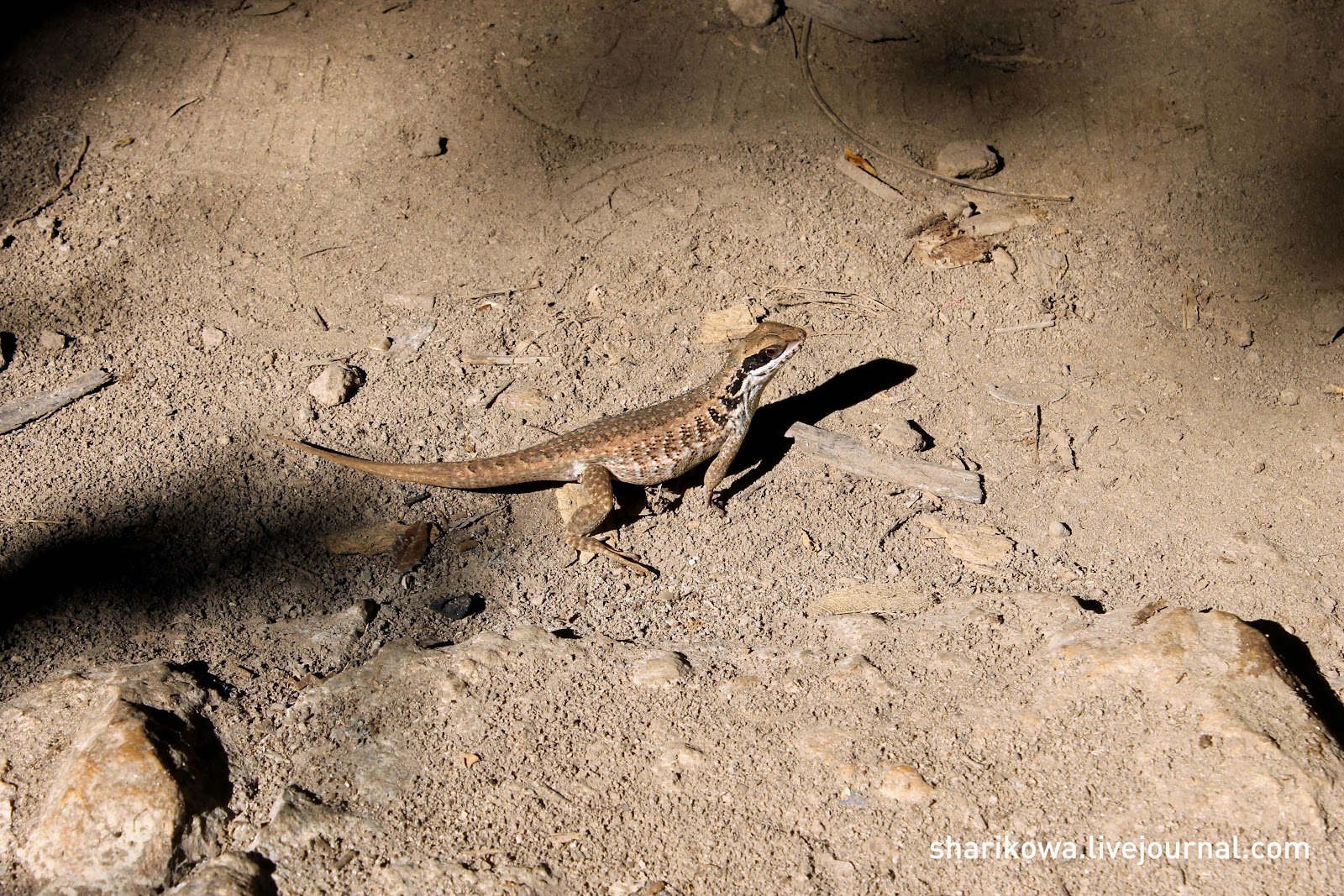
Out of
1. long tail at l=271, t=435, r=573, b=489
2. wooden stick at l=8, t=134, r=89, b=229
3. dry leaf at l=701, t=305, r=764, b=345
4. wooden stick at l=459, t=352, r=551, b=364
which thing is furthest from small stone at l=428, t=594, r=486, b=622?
wooden stick at l=8, t=134, r=89, b=229

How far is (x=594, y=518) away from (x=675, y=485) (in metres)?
0.66

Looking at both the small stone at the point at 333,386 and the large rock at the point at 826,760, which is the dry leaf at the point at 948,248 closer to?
the large rock at the point at 826,760

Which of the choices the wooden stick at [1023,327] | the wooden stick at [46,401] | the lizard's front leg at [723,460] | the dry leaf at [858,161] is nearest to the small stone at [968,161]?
the dry leaf at [858,161]

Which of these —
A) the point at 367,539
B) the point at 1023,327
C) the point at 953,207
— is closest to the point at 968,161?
the point at 953,207

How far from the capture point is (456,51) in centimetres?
629

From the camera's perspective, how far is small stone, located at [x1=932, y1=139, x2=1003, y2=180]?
18.7 ft

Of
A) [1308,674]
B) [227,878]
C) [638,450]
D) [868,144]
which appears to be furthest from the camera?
[868,144]

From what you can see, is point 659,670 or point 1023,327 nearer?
point 659,670

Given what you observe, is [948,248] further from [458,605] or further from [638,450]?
[458,605]

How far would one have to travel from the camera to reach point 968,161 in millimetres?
5707

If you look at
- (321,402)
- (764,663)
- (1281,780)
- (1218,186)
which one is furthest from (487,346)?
(1218,186)

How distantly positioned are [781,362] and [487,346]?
1.53 meters

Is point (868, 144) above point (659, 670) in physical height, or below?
above

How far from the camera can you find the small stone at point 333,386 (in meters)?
4.63
